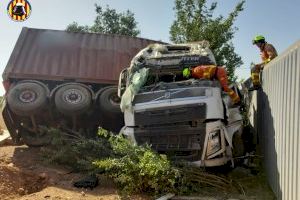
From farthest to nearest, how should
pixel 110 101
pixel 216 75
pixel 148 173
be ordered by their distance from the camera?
pixel 110 101
pixel 216 75
pixel 148 173

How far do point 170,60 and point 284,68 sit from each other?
9.70 ft

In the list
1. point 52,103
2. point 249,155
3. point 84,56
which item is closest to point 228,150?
point 249,155

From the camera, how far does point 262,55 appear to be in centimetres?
870

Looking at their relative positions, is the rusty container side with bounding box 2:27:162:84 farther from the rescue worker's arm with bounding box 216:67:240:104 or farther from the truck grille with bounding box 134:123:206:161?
the rescue worker's arm with bounding box 216:67:240:104

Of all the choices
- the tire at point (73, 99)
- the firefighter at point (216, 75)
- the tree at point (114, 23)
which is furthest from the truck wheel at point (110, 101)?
the tree at point (114, 23)

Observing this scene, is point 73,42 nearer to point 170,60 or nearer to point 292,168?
point 170,60

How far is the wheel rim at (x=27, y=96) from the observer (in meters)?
9.13

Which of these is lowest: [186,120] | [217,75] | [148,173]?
[148,173]

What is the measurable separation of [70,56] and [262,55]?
15.3ft

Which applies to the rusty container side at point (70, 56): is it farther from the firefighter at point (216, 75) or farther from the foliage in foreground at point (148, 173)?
the foliage in foreground at point (148, 173)

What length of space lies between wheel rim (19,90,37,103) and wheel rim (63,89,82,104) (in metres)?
0.69

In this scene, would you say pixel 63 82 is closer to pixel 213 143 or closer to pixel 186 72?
pixel 186 72

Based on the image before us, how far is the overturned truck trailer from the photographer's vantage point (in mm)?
9200

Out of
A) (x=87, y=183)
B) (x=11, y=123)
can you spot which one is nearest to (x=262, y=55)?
(x=87, y=183)
